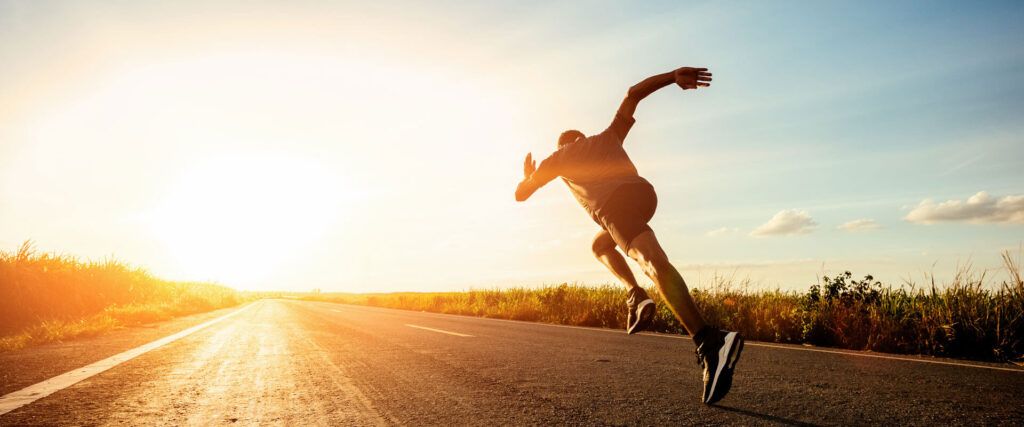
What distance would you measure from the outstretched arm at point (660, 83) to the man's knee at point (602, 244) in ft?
3.46

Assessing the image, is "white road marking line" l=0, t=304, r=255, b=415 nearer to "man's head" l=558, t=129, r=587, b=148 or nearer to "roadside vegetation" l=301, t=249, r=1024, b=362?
"man's head" l=558, t=129, r=587, b=148

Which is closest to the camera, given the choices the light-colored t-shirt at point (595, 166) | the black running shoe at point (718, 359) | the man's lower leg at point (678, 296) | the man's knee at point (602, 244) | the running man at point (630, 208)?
the black running shoe at point (718, 359)

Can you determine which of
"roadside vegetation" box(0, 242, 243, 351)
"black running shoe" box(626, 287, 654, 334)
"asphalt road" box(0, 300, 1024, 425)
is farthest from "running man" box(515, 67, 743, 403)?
"roadside vegetation" box(0, 242, 243, 351)

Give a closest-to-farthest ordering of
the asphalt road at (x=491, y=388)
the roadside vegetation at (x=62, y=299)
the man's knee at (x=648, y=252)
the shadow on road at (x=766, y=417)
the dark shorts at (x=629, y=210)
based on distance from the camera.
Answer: the shadow on road at (x=766, y=417), the asphalt road at (x=491, y=388), the man's knee at (x=648, y=252), the dark shorts at (x=629, y=210), the roadside vegetation at (x=62, y=299)

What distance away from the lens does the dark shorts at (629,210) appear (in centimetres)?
371

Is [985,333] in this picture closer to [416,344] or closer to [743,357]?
[743,357]

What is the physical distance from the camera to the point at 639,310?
4.16 meters

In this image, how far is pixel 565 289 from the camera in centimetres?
1636

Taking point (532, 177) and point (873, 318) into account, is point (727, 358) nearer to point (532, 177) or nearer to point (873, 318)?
point (532, 177)

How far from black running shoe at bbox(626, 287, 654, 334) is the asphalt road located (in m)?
0.42

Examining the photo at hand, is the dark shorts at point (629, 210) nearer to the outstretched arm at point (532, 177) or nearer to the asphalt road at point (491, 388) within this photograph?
the outstretched arm at point (532, 177)

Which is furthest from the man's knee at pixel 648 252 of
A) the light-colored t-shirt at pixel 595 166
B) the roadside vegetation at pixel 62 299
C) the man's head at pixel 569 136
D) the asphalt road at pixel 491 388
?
the roadside vegetation at pixel 62 299

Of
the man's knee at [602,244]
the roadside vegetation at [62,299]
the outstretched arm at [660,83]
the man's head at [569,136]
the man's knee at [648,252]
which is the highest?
the outstretched arm at [660,83]

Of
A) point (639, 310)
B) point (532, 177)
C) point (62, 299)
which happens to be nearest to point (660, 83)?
point (532, 177)
